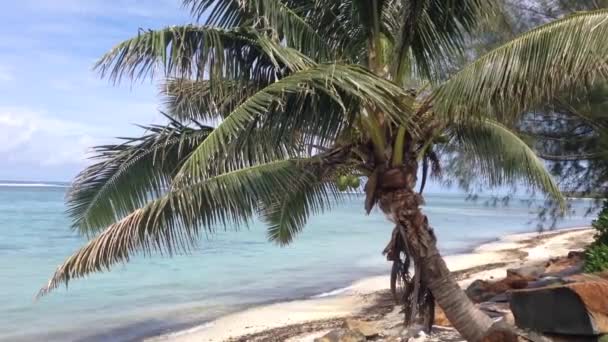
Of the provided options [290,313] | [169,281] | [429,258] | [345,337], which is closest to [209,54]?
[429,258]

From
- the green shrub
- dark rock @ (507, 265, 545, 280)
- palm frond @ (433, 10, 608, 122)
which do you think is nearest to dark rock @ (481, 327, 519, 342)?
palm frond @ (433, 10, 608, 122)

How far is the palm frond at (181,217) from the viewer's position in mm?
5293

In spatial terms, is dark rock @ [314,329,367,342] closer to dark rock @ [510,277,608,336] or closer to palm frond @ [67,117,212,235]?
dark rock @ [510,277,608,336]

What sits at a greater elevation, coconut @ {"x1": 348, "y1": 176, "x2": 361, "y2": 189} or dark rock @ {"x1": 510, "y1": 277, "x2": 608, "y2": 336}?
coconut @ {"x1": 348, "y1": 176, "x2": 361, "y2": 189}

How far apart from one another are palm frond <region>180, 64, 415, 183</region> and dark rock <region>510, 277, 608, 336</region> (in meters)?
2.59

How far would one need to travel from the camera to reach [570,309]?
6188 mm

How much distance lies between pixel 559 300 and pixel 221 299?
35.3 ft

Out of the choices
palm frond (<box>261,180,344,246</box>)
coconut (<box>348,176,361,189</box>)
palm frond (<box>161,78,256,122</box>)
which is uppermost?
palm frond (<box>161,78,256,122</box>)

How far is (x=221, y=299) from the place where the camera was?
629 inches

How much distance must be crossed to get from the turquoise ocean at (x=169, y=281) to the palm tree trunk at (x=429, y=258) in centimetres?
168

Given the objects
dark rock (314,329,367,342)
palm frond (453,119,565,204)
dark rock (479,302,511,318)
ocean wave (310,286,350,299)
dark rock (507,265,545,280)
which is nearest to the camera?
palm frond (453,119,565,204)

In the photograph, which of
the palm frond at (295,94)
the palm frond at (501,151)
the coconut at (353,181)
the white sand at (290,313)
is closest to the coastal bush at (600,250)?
the palm frond at (501,151)

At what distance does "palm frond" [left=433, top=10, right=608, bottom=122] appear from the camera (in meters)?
4.59

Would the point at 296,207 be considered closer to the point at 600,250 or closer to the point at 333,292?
the point at 600,250
